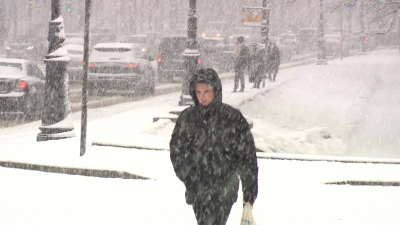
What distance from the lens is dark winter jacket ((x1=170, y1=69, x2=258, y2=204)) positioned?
3.61 meters

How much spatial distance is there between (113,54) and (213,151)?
46.0 ft

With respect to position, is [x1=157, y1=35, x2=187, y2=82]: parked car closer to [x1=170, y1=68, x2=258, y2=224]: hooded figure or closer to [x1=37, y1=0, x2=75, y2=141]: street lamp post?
[x1=37, y1=0, x2=75, y2=141]: street lamp post

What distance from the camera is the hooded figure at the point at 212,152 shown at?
3.61 m

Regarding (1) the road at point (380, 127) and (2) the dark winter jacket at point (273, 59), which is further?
(2) the dark winter jacket at point (273, 59)

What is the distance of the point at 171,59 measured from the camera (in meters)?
22.5

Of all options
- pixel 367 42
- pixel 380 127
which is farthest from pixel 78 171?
pixel 367 42

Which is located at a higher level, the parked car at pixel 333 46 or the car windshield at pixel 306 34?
the car windshield at pixel 306 34

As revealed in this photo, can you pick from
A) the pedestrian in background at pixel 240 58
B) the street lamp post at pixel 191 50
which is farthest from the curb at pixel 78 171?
the pedestrian in background at pixel 240 58

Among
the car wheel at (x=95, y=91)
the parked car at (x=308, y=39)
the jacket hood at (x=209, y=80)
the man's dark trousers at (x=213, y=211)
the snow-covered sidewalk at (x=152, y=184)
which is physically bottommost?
the snow-covered sidewalk at (x=152, y=184)

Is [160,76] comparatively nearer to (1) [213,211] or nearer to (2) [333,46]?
(1) [213,211]

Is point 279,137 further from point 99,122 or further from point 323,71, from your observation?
point 323,71

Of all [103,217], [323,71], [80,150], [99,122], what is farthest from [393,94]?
[103,217]

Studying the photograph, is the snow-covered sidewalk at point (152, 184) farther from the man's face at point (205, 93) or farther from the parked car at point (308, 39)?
the parked car at point (308, 39)

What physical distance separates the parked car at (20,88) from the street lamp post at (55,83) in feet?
11.2
